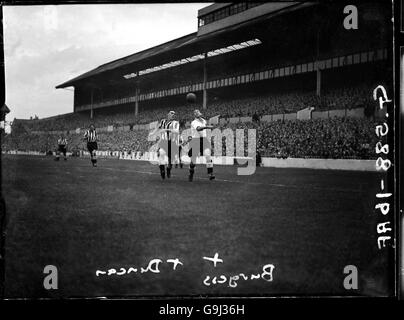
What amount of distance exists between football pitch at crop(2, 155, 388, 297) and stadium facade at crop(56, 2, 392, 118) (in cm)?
70

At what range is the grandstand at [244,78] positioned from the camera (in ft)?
8.18

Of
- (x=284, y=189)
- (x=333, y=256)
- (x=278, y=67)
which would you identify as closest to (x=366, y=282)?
(x=333, y=256)

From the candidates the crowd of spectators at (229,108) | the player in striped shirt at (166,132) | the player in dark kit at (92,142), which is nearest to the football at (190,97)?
the crowd of spectators at (229,108)

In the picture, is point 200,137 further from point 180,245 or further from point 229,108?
point 180,245

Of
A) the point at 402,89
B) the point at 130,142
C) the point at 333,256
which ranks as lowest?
the point at 333,256

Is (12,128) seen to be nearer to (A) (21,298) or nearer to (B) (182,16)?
(A) (21,298)

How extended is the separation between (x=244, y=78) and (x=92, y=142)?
1287mm

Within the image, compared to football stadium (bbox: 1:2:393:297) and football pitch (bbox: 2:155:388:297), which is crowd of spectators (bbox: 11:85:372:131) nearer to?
football stadium (bbox: 1:2:393:297)

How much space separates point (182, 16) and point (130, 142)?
1.22 metres

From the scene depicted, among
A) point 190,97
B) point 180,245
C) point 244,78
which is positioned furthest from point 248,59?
point 180,245

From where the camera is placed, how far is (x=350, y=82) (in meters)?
2.56

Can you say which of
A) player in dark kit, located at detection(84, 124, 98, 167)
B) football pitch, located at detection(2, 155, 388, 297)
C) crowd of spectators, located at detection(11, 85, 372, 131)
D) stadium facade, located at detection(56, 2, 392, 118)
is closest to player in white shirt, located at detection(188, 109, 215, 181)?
crowd of spectators, located at detection(11, 85, 372, 131)
